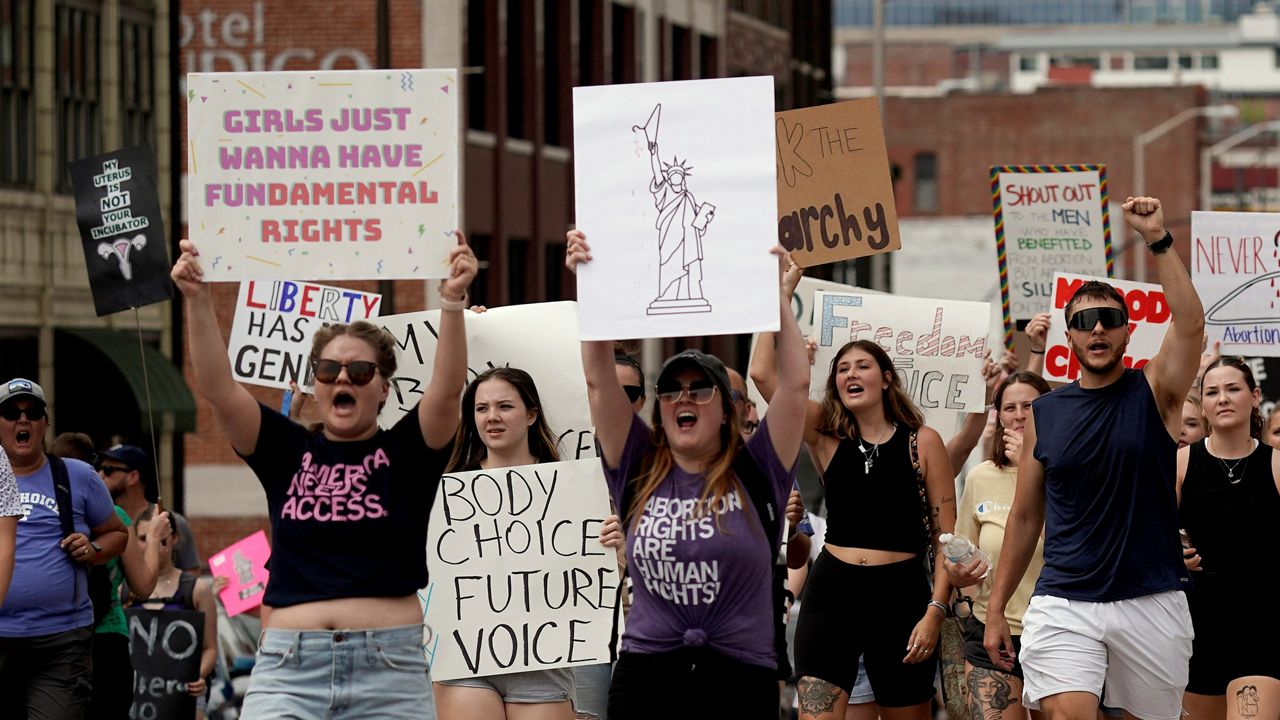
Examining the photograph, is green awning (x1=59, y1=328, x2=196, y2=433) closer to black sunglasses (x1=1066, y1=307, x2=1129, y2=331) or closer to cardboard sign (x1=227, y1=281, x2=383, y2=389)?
cardboard sign (x1=227, y1=281, x2=383, y2=389)

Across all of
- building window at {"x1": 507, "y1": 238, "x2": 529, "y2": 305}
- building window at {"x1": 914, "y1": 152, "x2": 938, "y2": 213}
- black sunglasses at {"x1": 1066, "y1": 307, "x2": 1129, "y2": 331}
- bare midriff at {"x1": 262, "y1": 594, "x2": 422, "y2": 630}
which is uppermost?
building window at {"x1": 914, "y1": 152, "x2": 938, "y2": 213}

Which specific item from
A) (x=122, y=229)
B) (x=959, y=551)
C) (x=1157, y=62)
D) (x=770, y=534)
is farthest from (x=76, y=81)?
(x=1157, y=62)

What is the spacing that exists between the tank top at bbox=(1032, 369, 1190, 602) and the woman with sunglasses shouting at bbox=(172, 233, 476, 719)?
2473 millimetres

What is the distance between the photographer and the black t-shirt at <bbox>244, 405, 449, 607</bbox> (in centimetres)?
674

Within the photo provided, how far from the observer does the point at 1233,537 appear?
9.44m

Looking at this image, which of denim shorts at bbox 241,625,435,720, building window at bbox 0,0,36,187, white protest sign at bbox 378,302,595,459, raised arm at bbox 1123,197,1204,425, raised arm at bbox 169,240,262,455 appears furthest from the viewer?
building window at bbox 0,0,36,187

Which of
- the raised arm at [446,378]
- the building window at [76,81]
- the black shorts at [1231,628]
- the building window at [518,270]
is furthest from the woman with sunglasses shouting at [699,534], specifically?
the building window at [518,270]

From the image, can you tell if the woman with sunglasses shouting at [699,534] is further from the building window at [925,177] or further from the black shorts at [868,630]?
the building window at [925,177]

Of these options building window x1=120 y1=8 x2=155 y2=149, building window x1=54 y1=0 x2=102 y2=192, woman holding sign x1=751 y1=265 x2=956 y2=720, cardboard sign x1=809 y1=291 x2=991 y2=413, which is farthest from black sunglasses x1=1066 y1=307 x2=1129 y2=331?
building window x1=120 y1=8 x2=155 y2=149

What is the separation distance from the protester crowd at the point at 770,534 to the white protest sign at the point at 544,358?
73cm

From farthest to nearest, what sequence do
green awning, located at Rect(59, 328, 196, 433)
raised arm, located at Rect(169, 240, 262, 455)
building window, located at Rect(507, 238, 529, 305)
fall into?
building window, located at Rect(507, 238, 529, 305)
green awning, located at Rect(59, 328, 196, 433)
raised arm, located at Rect(169, 240, 262, 455)

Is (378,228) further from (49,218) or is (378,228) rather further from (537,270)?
(537,270)

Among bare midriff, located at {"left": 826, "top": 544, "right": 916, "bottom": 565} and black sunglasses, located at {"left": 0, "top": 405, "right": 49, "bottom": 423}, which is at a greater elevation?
black sunglasses, located at {"left": 0, "top": 405, "right": 49, "bottom": 423}

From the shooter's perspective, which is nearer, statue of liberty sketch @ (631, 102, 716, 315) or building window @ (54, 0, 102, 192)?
statue of liberty sketch @ (631, 102, 716, 315)
